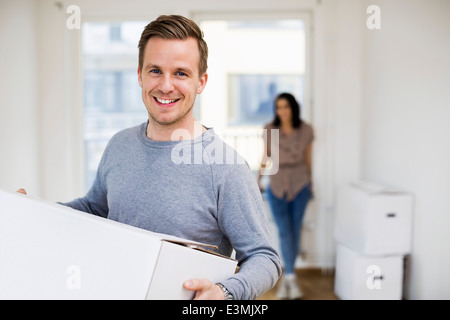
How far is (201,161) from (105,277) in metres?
0.33

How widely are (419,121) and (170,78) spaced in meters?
2.04

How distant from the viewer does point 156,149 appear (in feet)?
3.21

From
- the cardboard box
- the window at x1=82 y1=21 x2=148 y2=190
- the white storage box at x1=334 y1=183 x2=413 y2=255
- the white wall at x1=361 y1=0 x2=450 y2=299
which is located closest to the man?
the cardboard box

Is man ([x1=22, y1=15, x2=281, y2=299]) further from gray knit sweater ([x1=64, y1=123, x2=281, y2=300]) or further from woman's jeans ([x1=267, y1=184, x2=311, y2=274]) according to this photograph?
woman's jeans ([x1=267, y1=184, x2=311, y2=274])

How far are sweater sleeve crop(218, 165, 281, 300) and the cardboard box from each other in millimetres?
82

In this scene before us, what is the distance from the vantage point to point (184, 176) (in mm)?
918

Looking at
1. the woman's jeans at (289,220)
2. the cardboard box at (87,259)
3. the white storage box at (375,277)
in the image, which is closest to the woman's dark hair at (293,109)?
the woman's jeans at (289,220)

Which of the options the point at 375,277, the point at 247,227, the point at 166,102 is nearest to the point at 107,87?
the point at 375,277

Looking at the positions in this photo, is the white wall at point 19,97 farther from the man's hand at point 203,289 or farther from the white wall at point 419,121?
the man's hand at point 203,289

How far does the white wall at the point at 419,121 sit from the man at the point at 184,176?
1781 millimetres

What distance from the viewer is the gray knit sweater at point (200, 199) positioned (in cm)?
87

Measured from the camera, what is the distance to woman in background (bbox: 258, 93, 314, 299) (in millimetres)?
3184

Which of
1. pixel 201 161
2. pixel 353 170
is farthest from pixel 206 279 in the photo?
pixel 353 170
